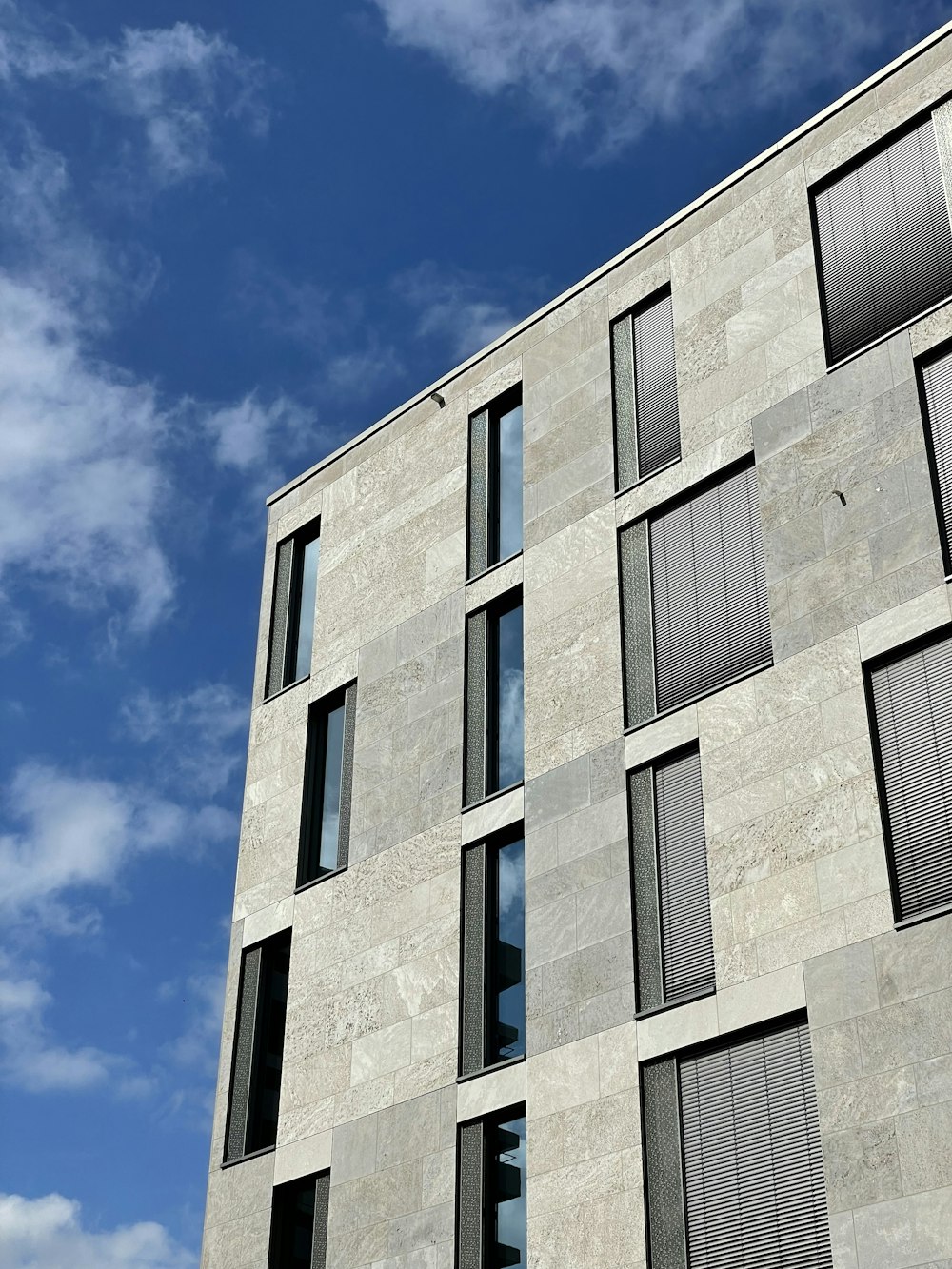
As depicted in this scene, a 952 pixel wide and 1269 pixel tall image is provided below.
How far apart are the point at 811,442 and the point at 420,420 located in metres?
10.8

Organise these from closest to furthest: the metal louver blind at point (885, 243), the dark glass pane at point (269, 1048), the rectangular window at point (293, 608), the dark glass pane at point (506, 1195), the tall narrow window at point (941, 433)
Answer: the tall narrow window at point (941, 433)
the dark glass pane at point (506, 1195)
the metal louver blind at point (885, 243)
the dark glass pane at point (269, 1048)
the rectangular window at point (293, 608)

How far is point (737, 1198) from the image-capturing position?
76.1 ft

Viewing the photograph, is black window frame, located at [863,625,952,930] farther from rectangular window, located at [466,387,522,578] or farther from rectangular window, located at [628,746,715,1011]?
rectangular window, located at [466,387,522,578]

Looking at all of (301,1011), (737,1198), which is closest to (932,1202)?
(737,1198)

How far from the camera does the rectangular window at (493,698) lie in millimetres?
30312

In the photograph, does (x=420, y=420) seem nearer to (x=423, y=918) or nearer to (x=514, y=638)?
(x=514, y=638)

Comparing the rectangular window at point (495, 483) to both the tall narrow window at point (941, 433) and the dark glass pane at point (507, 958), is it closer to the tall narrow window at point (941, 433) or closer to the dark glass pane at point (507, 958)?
the dark glass pane at point (507, 958)

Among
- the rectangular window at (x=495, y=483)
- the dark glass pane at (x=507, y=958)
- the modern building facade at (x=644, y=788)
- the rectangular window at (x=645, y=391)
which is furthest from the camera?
the rectangular window at (x=495, y=483)

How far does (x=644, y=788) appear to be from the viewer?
89.9 feet

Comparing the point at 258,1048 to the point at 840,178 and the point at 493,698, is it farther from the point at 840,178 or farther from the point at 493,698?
the point at 840,178

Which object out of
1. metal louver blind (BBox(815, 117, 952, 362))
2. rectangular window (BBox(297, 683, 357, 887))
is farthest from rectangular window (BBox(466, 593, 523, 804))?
metal louver blind (BBox(815, 117, 952, 362))

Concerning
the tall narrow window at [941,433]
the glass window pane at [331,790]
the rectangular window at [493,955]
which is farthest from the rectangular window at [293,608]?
the tall narrow window at [941,433]

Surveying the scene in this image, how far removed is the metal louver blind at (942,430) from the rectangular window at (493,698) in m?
8.66

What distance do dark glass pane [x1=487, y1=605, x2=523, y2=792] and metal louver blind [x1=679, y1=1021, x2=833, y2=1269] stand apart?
710cm
